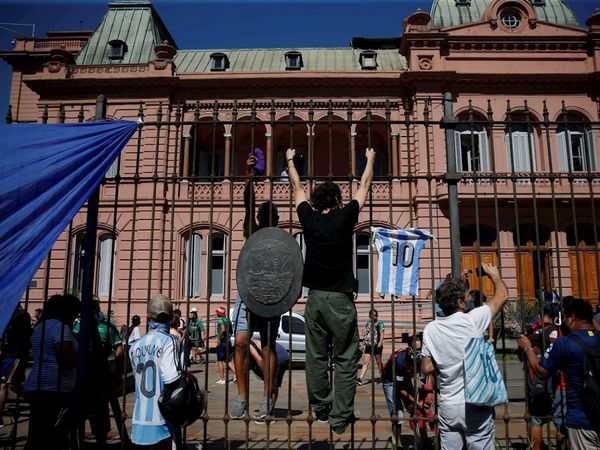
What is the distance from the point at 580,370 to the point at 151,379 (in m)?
3.61

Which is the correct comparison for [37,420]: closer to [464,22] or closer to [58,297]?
[58,297]

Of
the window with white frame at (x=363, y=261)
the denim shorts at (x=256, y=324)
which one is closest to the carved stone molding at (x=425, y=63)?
the window with white frame at (x=363, y=261)

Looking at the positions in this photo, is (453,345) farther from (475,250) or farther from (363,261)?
(363,261)

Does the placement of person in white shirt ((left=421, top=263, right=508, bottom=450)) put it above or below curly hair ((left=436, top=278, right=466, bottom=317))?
below

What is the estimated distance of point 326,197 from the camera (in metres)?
4.62

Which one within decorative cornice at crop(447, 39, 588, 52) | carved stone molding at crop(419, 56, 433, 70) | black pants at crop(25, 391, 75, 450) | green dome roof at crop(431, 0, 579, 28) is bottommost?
black pants at crop(25, 391, 75, 450)

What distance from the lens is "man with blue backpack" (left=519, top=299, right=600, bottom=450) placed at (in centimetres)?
383

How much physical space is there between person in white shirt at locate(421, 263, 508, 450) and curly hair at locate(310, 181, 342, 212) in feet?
4.79

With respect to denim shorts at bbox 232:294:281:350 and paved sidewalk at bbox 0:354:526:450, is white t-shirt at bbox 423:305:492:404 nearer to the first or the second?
paved sidewalk at bbox 0:354:526:450

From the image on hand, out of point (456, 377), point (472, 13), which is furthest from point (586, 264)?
point (456, 377)

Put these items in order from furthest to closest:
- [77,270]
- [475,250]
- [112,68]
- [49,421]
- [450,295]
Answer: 1. [112,68]
2. [475,250]
3. [77,270]
4. [49,421]
5. [450,295]

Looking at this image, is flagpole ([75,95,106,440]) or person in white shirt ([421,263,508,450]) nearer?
person in white shirt ([421,263,508,450])

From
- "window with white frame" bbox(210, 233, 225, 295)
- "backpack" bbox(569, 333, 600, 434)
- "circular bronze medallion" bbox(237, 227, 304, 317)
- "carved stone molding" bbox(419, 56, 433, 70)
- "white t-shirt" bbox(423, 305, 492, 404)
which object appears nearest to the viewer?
"backpack" bbox(569, 333, 600, 434)

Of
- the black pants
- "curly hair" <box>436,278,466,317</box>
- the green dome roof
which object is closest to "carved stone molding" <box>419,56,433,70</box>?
the green dome roof
